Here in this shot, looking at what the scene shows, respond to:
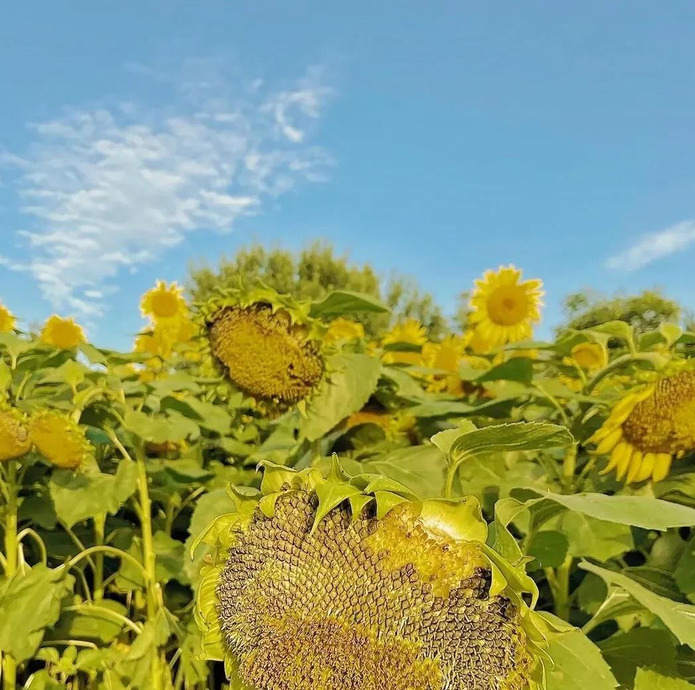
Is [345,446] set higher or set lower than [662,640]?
higher

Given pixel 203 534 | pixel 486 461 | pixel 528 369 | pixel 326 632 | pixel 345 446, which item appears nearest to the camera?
pixel 326 632

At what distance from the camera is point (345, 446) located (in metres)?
1.41

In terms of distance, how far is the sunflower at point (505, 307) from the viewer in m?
2.30

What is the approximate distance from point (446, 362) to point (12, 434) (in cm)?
111

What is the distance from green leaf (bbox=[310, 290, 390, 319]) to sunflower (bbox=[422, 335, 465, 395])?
1.82ft

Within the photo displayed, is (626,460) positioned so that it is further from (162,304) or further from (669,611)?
(162,304)

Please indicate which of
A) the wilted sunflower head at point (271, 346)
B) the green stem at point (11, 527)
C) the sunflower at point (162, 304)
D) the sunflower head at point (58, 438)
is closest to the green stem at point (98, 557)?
the green stem at point (11, 527)

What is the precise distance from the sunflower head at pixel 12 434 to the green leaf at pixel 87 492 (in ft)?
0.41

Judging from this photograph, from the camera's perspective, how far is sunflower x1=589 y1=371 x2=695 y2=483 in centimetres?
102

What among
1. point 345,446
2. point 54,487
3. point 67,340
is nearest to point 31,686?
point 54,487

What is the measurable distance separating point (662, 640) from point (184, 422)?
37.5 inches

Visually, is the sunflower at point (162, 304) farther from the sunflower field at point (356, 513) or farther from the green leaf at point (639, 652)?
the green leaf at point (639, 652)

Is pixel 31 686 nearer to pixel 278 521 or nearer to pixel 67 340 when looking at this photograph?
pixel 278 521

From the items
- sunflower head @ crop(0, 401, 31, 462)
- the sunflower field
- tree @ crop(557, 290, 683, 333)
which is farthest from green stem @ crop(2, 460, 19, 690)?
tree @ crop(557, 290, 683, 333)
